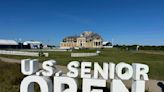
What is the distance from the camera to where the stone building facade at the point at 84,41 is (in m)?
155

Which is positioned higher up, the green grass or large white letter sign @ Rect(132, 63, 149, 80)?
large white letter sign @ Rect(132, 63, 149, 80)

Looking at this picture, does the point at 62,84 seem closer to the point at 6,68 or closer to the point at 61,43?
the point at 6,68

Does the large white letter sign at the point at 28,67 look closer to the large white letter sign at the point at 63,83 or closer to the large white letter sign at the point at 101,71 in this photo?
the large white letter sign at the point at 63,83

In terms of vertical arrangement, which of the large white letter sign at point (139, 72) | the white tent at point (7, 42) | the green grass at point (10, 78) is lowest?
the green grass at point (10, 78)

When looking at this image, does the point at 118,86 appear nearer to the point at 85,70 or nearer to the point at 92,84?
the point at 92,84

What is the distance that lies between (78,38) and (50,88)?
486 ft

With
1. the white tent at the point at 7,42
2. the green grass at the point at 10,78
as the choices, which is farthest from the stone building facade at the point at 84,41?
the green grass at the point at 10,78

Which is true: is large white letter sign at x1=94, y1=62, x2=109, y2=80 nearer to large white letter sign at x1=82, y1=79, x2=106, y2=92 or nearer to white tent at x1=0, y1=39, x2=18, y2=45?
large white letter sign at x1=82, y1=79, x2=106, y2=92

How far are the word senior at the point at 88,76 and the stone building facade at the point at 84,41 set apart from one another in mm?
143045

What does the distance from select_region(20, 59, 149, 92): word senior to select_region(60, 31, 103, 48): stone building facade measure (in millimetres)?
143045

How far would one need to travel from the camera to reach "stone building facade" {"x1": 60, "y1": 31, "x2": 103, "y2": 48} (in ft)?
507

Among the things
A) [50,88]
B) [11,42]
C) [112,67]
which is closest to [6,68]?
[50,88]

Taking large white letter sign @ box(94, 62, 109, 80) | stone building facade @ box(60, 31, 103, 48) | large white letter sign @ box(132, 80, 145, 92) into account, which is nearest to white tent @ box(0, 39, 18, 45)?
stone building facade @ box(60, 31, 103, 48)

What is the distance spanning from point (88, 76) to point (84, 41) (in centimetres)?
14792
